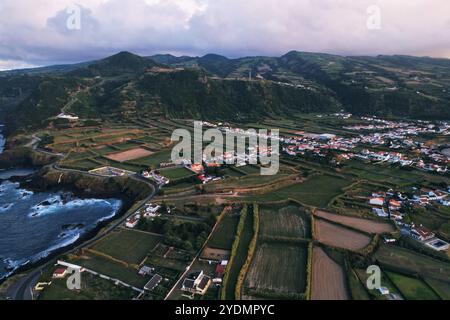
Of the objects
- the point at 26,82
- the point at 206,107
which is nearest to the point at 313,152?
the point at 206,107

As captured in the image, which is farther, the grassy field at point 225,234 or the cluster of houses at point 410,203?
the cluster of houses at point 410,203

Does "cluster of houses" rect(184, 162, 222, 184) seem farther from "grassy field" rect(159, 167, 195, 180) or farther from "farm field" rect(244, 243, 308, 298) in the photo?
"farm field" rect(244, 243, 308, 298)

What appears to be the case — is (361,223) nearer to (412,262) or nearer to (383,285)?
(412,262)

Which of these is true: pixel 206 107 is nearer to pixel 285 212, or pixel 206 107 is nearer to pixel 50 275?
pixel 285 212

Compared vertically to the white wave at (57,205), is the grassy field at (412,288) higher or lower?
higher

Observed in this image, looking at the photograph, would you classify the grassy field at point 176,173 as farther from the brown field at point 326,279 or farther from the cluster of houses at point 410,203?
the cluster of houses at point 410,203

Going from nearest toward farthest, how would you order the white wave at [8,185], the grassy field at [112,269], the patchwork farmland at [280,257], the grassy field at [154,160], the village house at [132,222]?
the patchwork farmland at [280,257] < the grassy field at [112,269] < the village house at [132,222] < the white wave at [8,185] < the grassy field at [154,160]

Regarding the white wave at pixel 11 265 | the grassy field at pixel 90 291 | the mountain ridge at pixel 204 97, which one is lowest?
the white wave at pixel 11 265

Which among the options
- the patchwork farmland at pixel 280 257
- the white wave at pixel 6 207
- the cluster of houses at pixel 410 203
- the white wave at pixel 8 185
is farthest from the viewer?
the white wave at pixel 8 185

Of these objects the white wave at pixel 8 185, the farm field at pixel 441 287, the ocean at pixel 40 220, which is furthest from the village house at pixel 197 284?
the white wave at pixel 8 185
